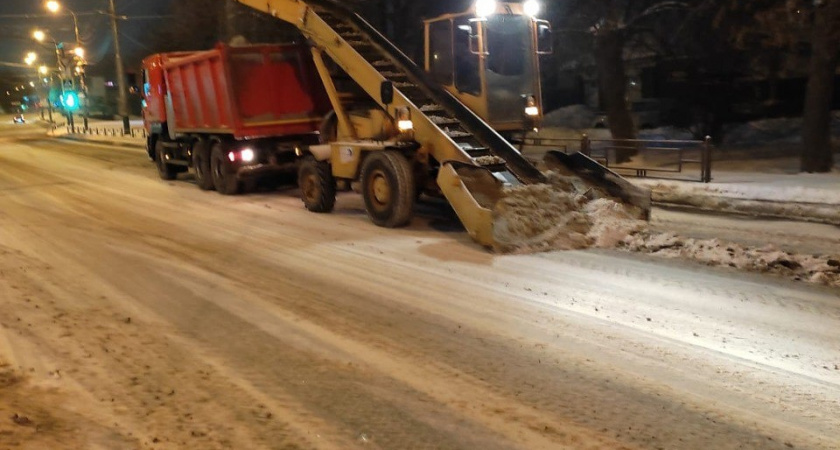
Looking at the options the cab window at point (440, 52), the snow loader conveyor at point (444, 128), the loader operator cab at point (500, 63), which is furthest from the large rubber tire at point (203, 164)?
the loader operator cab at point (500, 63)

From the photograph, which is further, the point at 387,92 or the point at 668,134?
the point at 668,134

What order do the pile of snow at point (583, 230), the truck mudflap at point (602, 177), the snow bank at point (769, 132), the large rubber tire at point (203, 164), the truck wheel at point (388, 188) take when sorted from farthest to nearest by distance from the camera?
the snow bank at point (769, 132)
the large rubber tire at point (203, 164)
the truck wheel at point (388, 188)
the truck mudflap at point (602, 177)
the pile of snow at point (583, 230)

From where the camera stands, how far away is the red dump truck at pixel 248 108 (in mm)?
14977

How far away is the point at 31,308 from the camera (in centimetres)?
755

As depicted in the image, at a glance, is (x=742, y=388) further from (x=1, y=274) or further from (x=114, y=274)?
(x=1, y=274)

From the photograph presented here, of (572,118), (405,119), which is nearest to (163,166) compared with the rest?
(405,119)

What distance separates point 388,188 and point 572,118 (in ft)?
87.5

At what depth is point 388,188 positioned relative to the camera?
37.4 feet

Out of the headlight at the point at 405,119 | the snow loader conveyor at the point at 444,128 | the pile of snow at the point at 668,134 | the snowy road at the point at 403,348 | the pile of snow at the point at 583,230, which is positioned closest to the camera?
the snowy road at the point at 403,348

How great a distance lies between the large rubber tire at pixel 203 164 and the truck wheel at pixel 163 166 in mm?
2373

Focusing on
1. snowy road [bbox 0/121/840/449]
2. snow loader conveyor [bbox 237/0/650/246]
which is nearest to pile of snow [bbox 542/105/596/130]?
snow loader conveyor [bbox 237/0/650/246]

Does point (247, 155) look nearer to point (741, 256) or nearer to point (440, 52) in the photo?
point (440, 52)

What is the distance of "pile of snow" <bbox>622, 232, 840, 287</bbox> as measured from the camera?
806cm

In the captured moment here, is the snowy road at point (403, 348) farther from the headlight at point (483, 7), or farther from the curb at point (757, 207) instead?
the headlight at point (483, 7)
